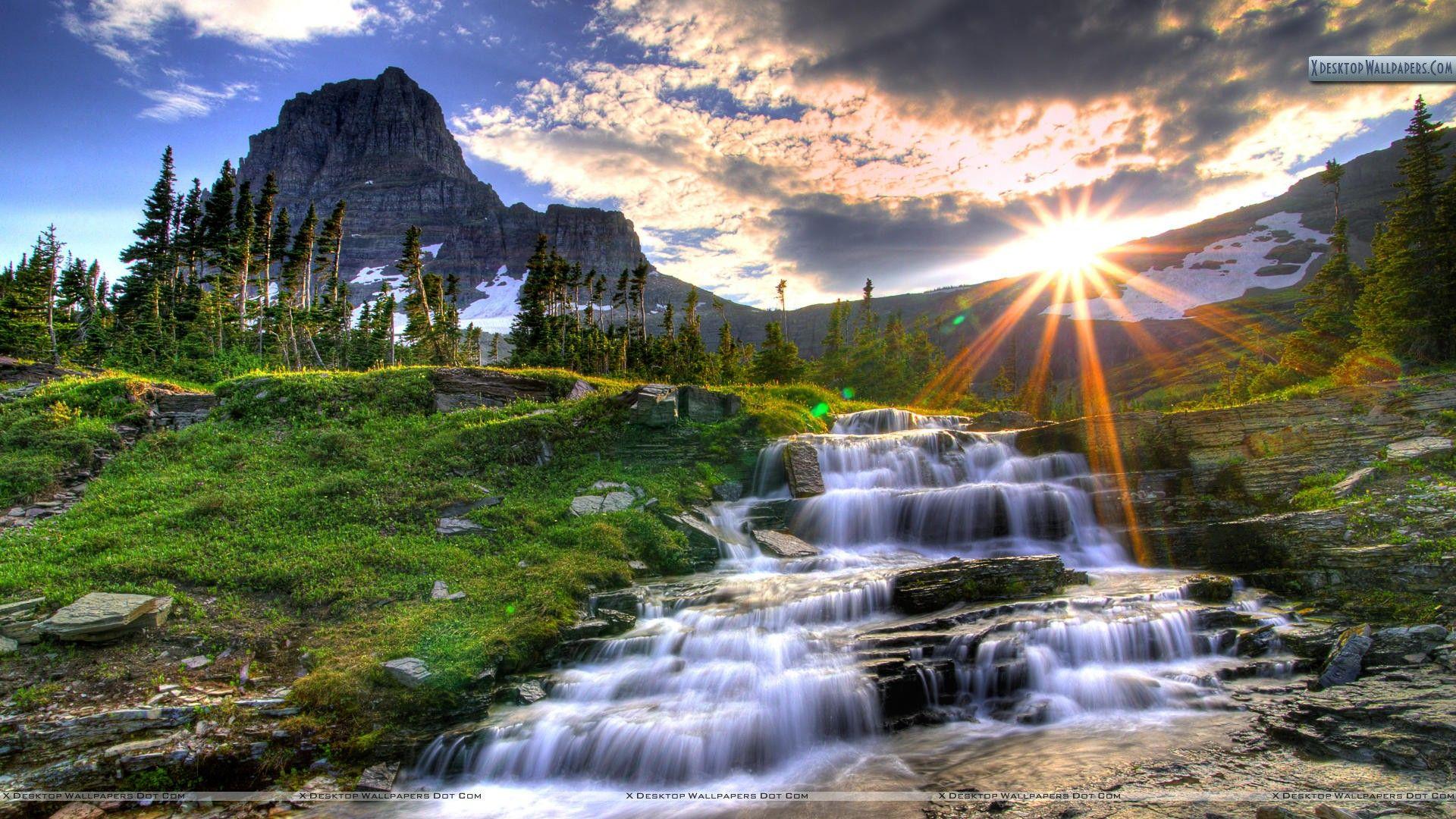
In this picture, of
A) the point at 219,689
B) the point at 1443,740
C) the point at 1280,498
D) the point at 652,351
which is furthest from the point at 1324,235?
the point at 219,689

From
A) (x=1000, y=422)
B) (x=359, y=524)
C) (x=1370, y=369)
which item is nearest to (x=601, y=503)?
(x=359, y=524)

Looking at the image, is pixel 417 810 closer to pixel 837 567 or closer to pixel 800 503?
pixel 837 567

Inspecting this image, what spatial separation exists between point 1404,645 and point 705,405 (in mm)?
17349

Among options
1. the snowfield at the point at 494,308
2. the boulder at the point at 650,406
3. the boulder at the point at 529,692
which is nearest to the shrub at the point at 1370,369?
the boulder at the point at 650,406

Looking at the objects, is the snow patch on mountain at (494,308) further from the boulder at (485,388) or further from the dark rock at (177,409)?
the dark rock at (177,409)

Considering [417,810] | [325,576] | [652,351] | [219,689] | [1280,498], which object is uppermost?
[652,351]

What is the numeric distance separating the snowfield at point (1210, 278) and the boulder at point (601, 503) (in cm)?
15541

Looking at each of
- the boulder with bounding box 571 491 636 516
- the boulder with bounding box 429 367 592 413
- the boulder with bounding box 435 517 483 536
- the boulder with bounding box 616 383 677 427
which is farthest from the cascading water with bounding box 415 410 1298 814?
the boulder with bounding box 429 367 592 413

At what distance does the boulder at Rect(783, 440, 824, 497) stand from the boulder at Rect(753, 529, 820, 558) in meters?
2.24

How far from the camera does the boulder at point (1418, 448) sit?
12438mm

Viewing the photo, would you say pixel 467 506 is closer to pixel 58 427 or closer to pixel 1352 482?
pixel 58 427

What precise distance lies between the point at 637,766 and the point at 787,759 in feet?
6.69

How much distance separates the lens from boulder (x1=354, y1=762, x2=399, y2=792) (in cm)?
752

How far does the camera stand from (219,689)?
27.8 ft
